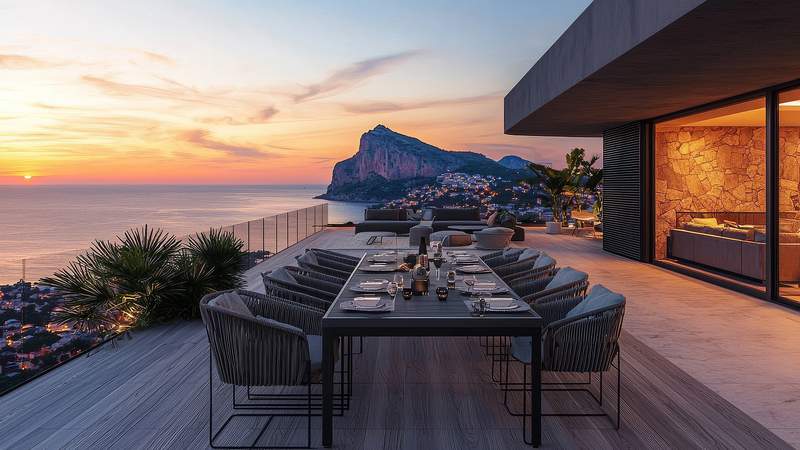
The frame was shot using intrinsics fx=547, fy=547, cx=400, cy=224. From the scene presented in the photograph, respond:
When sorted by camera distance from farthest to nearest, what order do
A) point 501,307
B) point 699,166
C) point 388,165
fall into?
point 388,165, point 699,166, point 501,307

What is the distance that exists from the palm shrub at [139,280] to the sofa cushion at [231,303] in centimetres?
248

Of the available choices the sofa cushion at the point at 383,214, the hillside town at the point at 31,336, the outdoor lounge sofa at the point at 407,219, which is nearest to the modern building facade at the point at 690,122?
the outdoor lounge sofa at the point at 407,219

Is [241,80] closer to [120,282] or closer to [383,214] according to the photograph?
[383,214]

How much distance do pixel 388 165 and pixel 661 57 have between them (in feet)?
80.2

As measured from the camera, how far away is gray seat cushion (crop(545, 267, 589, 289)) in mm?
4051

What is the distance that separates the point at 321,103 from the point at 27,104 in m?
9.07

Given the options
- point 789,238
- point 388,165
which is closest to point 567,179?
point 789,238

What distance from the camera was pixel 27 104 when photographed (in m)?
14.7

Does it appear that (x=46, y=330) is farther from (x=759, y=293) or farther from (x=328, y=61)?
(x=328, y=61)

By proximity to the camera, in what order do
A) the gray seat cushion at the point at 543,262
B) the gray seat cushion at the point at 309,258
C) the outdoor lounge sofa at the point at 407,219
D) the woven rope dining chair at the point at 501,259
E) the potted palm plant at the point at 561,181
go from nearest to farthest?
the gray seat cushion at the point at 543,262 → the gray seat cushion at the point at 309,258 → the woven rope dining chair at the point at 501,259 → the outdoor lounge sofa at the point at 407,219 → the potted palm plant at the point at 561,181

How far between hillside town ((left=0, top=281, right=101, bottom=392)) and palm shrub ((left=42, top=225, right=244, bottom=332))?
0.55 ft

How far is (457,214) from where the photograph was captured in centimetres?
1568

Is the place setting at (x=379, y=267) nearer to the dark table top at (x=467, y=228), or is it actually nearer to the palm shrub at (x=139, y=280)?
the palm shrub at (x=139, y=280)

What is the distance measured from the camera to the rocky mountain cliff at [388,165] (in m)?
26.4
